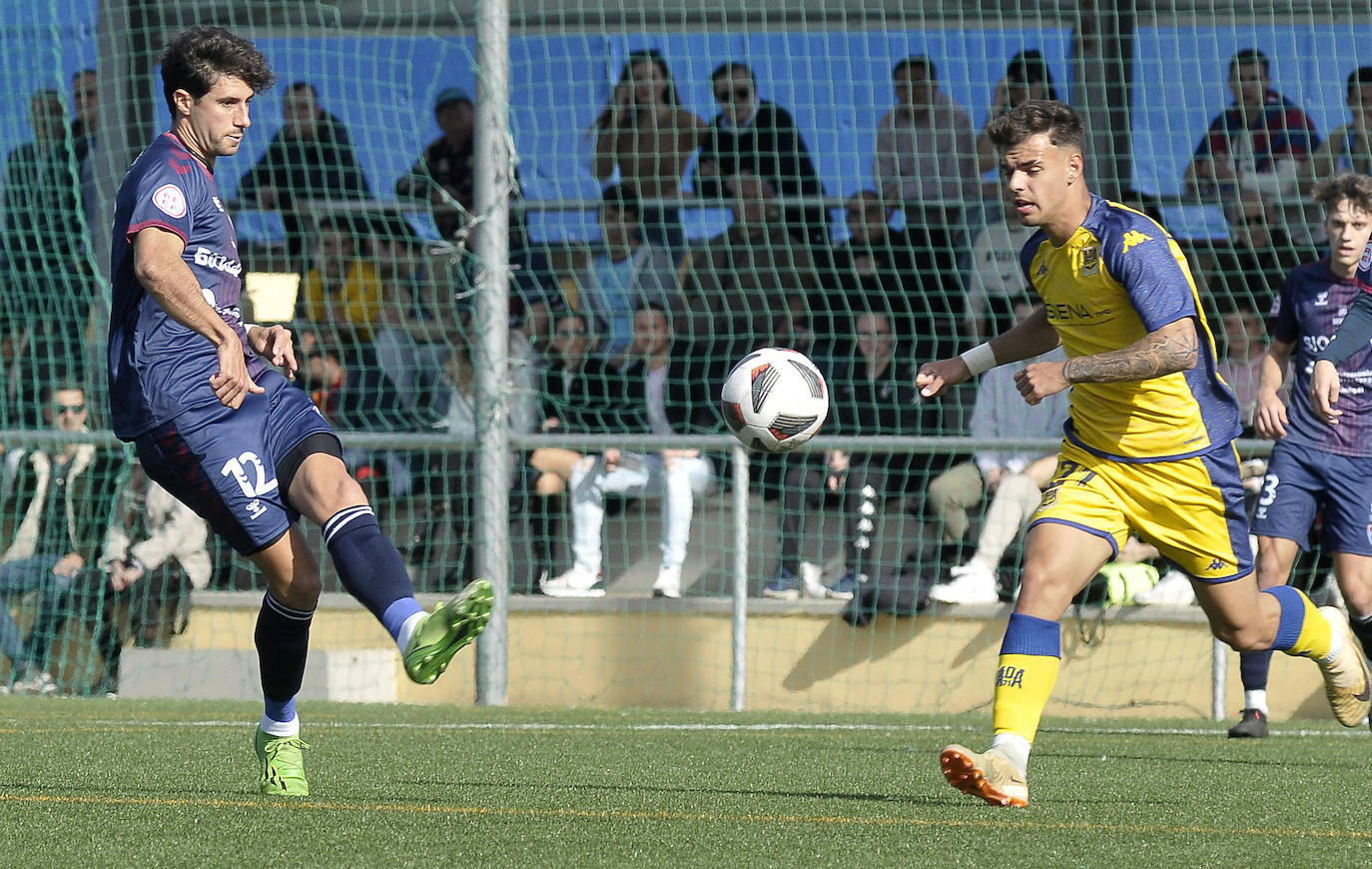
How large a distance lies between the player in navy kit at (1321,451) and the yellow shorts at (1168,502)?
2.00 m

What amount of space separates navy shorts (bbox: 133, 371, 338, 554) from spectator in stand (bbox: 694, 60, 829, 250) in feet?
18.0

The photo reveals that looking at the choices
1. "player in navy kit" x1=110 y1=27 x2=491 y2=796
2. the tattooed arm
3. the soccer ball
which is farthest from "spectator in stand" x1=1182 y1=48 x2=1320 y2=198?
"player in navy kit" x1=110 y1=27 x2=491 y2=796

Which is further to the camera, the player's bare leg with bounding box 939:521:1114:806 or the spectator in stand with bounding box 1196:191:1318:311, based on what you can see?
the spectator in stand with bounding box 1196:191:1318:311

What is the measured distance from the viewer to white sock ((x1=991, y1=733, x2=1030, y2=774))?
172 inches

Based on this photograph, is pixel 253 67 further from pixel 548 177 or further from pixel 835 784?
pixel 548 177

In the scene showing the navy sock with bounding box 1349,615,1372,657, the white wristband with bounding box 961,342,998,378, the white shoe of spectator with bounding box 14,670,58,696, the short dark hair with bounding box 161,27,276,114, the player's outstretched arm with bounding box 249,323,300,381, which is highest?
the short dark hair with bounding box 161,27,276,114

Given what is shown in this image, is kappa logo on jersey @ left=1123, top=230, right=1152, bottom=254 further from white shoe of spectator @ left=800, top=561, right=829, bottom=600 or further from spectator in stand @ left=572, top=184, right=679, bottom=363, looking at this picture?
spectator in stand @ left=572, top=184, right=679, bottom=363

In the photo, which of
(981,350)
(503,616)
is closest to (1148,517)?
(981,350)

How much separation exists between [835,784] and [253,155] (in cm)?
645

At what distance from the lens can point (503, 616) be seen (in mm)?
9047

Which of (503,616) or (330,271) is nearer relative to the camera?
(503,616)

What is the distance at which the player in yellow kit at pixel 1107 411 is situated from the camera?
4.59 m

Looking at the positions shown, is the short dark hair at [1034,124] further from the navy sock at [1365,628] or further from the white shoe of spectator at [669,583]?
the white shoe of spectator at [669,583]

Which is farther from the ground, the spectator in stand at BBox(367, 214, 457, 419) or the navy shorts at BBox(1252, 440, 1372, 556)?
the spectator in stand at BBox(367, 214, 457, 419)
